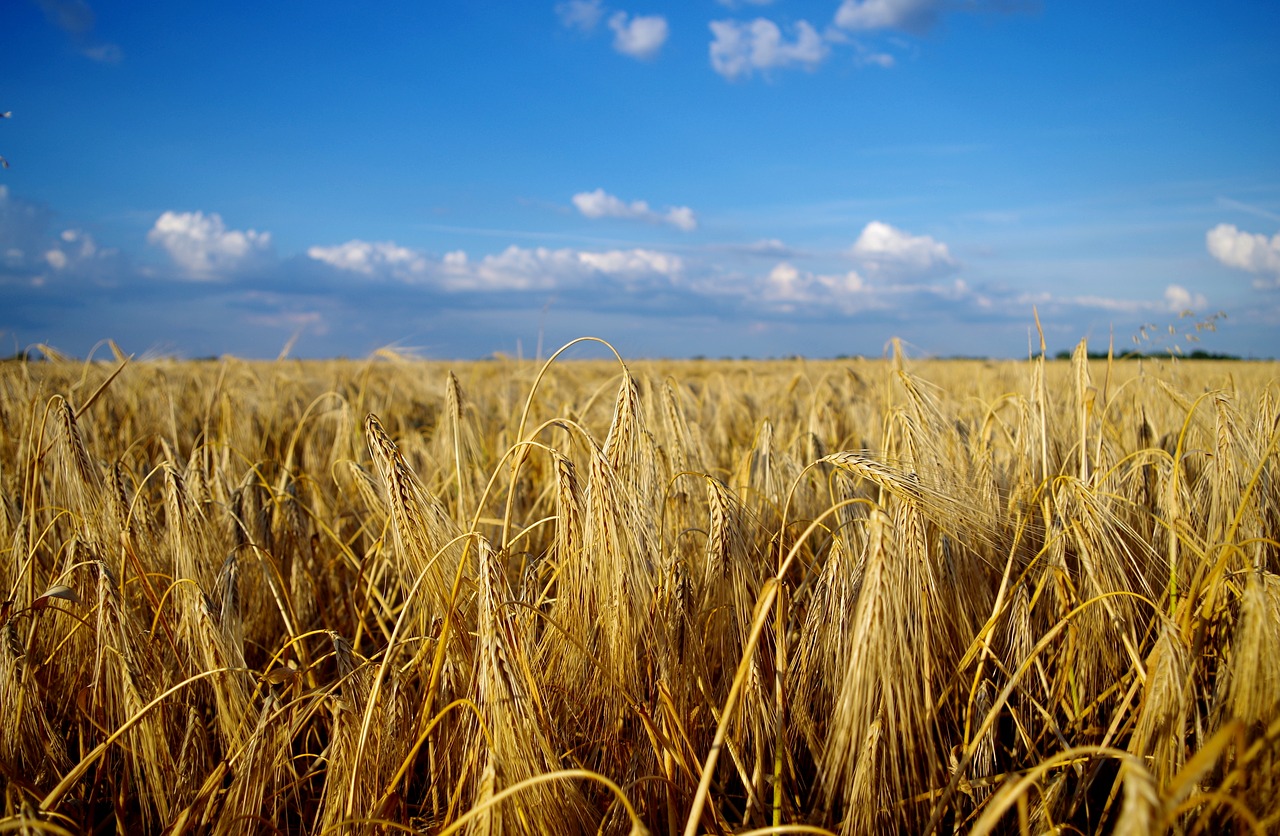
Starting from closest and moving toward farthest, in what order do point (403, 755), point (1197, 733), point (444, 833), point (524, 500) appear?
1. point (444, 833)
2. point (1197, 733)
3. point (403, 755)
4. point (524, 500)

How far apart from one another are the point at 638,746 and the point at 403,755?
51 centimetres

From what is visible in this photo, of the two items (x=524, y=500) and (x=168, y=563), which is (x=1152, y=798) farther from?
(x=524, y=500)

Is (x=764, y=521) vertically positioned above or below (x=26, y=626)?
above

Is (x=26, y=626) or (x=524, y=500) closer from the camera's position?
(x=26, y=626)

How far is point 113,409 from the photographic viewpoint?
4625 millimetres

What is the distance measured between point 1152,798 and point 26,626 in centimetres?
253

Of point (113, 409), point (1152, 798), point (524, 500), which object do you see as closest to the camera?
point (1152, 798)

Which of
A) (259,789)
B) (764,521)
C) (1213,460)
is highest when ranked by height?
(1213,460)

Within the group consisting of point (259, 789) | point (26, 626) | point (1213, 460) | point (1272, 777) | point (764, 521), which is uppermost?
point (1213, 460)

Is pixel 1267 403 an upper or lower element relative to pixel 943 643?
upper

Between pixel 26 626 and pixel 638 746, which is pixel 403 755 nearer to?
pixel 638 746

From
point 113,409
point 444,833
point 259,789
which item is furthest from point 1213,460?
point 113,409

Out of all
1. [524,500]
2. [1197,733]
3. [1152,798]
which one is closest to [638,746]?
[1152,798]

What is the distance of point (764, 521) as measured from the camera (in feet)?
6.97
